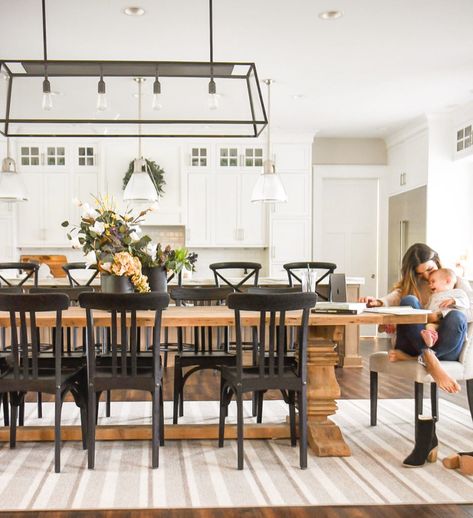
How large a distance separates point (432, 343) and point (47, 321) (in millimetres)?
1904

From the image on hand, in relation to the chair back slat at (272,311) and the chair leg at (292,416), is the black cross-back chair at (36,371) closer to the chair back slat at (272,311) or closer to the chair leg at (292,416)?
the chair back slat at (272,311)

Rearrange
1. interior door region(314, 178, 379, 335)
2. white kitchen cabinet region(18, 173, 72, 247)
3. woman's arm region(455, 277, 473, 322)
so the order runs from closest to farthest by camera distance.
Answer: woman's arm region(455, 277, 473, 322) → white kitchen cabinet region(18, 173, 72, 247) → interior door region(314, 178, 379, 335)

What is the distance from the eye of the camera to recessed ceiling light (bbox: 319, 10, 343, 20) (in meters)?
4.01

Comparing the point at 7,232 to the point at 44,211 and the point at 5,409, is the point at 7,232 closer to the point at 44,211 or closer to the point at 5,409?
the point at 44,211

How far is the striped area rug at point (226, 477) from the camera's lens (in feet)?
8.09

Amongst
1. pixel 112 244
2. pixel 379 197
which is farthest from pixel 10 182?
pixel 379 197

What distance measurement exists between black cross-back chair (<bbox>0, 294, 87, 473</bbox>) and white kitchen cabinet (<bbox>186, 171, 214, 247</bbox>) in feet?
15.4

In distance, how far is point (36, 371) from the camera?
2785mm

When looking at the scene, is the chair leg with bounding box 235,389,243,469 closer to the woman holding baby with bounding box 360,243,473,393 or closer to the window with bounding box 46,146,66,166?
the woman holding baby with bounding box 360,243,473,393

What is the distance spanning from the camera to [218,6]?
12.8 ft

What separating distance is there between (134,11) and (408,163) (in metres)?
4.53

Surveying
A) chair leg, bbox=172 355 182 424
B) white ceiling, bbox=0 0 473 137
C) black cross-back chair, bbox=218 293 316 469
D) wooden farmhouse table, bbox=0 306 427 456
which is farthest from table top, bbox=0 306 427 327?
white ceiling, bbox=0 0 473 137

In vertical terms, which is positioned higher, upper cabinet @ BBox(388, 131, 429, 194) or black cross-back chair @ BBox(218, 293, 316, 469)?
upper cabinet @ BBox(388, 131, 429, 194)

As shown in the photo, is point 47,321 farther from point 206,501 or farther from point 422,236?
point 422,236
